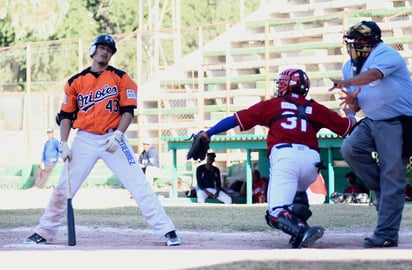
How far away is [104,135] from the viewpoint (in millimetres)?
9383

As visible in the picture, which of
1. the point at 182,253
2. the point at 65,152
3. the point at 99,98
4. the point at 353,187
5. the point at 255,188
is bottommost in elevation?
the point at 255,188

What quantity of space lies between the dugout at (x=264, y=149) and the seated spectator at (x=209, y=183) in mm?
540

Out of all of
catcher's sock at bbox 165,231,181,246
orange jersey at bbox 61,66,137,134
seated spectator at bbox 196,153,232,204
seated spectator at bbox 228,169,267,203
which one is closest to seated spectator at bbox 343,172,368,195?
seated spectator at bbox 228,169,267,203

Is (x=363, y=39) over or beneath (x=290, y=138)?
over

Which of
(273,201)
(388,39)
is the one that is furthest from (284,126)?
(388,39)

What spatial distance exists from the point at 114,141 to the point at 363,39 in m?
2.39

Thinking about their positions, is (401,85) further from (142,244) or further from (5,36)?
(5,36)

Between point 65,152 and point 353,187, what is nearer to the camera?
point 65,152

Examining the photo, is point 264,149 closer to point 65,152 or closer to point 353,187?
point 353,187

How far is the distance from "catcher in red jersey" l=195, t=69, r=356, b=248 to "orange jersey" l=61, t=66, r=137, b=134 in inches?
32.5

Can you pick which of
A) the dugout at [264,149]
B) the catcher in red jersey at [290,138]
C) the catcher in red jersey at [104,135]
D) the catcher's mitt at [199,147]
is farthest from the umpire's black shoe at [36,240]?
the dugout at [264,149]

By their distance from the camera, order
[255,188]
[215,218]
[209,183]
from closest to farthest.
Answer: [215,218]
[255,188]
[209,183]

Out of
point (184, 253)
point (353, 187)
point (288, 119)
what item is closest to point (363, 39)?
point (288, 119)

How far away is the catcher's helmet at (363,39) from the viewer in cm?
916
